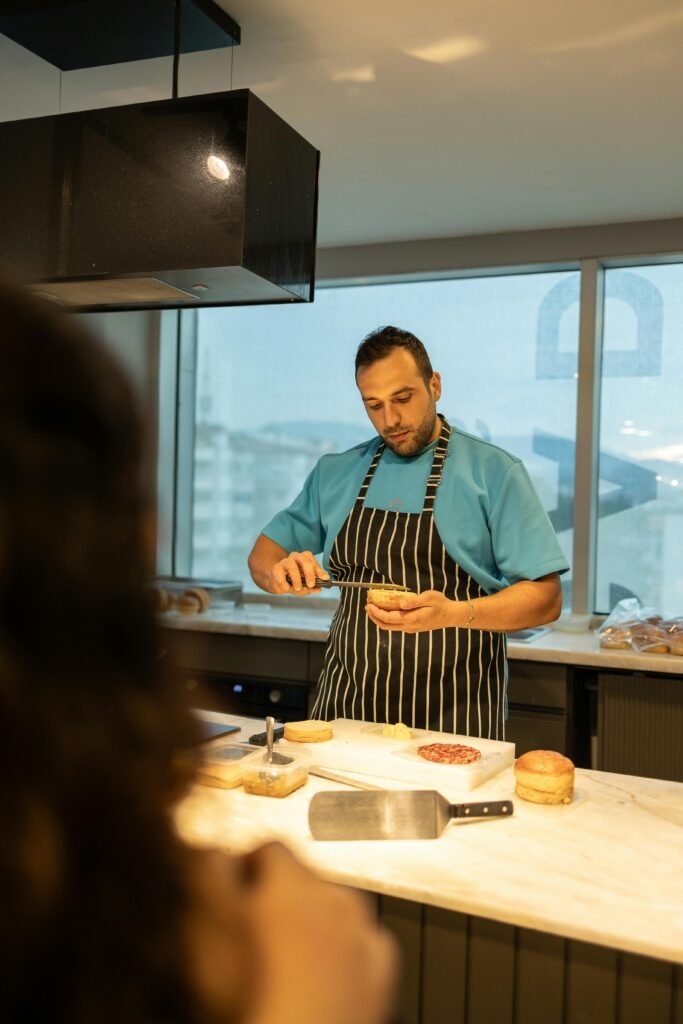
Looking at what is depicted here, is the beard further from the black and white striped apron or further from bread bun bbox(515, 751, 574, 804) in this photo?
bread bun bbox(515, 751, 574, 804)

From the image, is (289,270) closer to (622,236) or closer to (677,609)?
(622,236)

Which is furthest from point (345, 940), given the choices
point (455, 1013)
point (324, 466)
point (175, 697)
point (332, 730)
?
point (324, 466)

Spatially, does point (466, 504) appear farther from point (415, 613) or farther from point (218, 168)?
point (218, 168)

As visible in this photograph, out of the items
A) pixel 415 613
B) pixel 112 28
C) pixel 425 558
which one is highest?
pixel 112 28

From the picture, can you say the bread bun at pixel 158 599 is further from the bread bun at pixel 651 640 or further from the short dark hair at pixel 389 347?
the bread bun at pixel 651 640

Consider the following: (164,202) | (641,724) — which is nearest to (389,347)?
(164,202)

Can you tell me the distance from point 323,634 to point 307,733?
1.52 metres

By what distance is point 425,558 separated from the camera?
240cm

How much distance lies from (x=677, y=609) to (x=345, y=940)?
3659 mm

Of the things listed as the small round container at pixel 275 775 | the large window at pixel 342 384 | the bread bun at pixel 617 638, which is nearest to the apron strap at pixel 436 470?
the small round container at pixel 275 775

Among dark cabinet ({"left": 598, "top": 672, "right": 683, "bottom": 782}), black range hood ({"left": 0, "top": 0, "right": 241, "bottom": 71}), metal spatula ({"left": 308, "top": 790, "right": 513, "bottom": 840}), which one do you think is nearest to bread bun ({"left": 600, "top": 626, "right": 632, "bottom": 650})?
dark cabinet ({"left": 598, "top": 672, "right": 683, "bottom": 782})

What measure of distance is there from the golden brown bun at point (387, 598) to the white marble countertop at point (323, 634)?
910 millimetres

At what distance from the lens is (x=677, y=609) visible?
388cm

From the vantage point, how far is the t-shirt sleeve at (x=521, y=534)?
2252 millimetres
